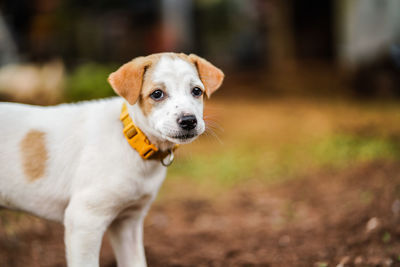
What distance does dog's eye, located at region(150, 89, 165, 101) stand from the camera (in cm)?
304

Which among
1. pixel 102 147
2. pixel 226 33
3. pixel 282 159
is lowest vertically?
pixel 282 159

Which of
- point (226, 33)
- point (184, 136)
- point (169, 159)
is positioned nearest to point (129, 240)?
point (169, 159)

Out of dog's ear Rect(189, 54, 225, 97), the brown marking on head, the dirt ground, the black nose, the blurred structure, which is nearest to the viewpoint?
the black nose

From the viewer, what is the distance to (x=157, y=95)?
3055 millimetres

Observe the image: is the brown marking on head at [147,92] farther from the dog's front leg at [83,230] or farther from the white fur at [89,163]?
the dog's front leg at [83,230]

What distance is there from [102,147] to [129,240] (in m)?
0.90

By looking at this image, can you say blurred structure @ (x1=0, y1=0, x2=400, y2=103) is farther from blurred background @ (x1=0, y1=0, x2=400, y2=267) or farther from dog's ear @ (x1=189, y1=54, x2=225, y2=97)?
dog's ear @ (x1=189, y1=54, x2=225, y2=97)

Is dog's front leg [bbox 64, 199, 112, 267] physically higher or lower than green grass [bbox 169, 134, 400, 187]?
higher

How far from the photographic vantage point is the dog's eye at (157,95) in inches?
120

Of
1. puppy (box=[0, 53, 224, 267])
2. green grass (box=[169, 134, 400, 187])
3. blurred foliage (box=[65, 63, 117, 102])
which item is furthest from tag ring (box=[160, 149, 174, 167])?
blurred foliage (box=[65, 63, 117, 102])

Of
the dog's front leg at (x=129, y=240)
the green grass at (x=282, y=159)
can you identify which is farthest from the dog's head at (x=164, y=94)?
the green grass at (x=282, y=159)

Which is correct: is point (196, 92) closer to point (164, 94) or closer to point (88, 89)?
point (164, 94)

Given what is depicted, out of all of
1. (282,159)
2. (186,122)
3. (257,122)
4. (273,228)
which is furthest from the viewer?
(257,122)

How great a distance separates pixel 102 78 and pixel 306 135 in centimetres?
470
